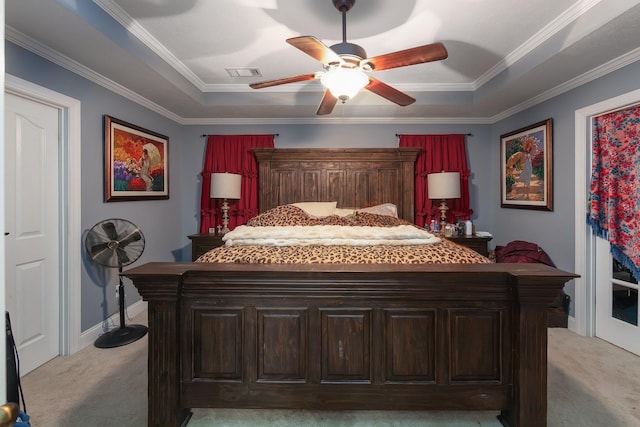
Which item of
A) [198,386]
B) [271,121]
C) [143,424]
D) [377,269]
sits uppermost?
[271,121]

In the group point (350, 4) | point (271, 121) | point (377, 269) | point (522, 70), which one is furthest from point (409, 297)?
point (271, 121)

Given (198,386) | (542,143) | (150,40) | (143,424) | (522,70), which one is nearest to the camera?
(198,386)

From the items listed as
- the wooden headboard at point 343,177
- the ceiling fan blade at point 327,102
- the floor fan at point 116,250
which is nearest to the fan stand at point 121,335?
the floor fan at point 116,250

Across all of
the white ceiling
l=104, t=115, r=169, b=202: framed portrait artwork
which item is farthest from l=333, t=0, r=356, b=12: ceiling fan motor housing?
l=104, t=115, r=169, b=202: framed portrait artwork

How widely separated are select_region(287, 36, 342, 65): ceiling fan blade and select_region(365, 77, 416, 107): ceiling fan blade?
0.47 m

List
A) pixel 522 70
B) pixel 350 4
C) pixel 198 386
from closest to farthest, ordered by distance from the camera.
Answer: pixel 198 386 < pixel 350 4 < pixel 522 70

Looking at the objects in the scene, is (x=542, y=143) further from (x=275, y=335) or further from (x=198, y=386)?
(x=198, y=386)

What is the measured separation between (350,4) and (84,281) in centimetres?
305

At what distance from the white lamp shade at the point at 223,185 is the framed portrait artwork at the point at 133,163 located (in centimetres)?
59

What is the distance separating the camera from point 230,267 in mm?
1659

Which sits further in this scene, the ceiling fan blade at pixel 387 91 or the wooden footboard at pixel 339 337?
the ceiling fan blade at pixel 387 91

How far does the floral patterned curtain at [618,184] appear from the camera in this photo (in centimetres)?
256

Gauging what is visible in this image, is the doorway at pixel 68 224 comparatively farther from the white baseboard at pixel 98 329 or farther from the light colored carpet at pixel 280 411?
the light colored carpet at pixel 280 411

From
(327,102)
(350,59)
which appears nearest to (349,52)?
(350,59)
